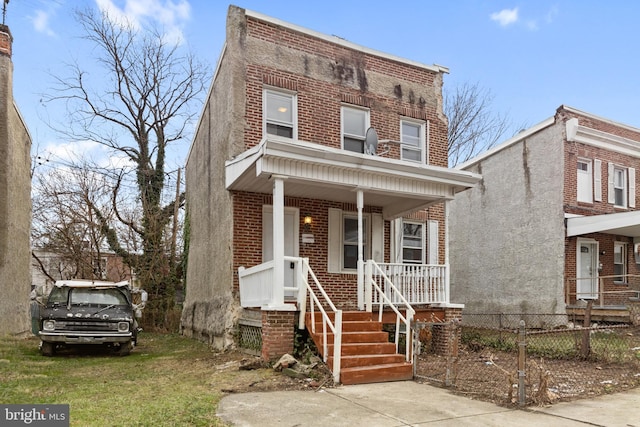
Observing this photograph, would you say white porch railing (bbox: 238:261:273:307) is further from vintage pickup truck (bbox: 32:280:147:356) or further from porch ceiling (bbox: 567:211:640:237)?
porch ceiling (bbox: 567:211:640:237)

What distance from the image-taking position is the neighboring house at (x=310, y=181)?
976 cm

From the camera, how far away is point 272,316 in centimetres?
888

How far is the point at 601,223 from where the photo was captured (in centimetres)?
1574

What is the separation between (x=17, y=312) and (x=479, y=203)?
1745cm

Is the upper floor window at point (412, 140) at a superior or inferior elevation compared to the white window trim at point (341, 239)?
superior

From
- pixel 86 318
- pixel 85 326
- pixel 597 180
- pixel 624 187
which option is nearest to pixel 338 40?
pixel 86 318

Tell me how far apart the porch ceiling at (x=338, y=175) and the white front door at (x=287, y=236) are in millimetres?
521

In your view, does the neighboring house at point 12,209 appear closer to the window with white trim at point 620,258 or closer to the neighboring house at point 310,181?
the neighboring house at point 310,181

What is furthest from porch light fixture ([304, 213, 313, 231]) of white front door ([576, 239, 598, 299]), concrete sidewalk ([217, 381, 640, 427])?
white front door ([576, 239, 598, 299])

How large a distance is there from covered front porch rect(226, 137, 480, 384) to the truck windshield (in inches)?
133

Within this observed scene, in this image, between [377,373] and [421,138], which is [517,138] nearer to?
[421,138]

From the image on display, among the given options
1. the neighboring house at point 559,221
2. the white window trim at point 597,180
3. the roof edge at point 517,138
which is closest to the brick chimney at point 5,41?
the roof edge at point 517,138

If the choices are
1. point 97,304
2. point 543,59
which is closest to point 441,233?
point 97,304

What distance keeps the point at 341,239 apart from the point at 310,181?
10.3 feet
